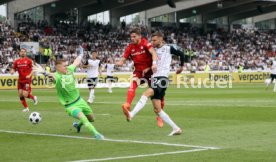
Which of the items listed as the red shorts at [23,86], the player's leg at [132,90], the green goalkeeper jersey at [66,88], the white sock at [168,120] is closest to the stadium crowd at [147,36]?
the red shorts at [23,86]

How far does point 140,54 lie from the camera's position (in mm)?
15578

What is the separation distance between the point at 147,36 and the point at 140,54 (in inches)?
2185

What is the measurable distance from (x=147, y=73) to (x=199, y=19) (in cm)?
7141

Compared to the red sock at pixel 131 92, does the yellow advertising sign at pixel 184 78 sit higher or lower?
lower

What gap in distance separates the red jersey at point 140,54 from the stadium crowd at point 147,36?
3411 cm

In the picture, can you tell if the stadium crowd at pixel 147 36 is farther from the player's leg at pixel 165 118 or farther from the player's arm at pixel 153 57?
the player's leg at pixel 165 118

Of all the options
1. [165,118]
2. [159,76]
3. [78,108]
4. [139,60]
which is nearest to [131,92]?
[139,60]

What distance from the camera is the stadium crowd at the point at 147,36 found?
58.4m

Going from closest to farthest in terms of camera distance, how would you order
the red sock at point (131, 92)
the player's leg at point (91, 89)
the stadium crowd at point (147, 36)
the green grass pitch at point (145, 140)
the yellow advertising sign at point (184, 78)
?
the green grass pitch at point (145, 140) → the red sock at point (131, 92) → the player's leg at point (91, 89) → the yellow advertising sign at point (184, 78) → the stadium crowd at point (147, 36)

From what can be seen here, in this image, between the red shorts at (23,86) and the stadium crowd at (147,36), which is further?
the stadium crowd at (147,36)

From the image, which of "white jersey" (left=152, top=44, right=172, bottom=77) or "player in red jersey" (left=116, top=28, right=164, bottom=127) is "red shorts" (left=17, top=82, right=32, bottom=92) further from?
"white jersey" (left=152, top=44, right=172, bottom=77)

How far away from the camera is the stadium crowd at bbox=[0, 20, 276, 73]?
5836cm

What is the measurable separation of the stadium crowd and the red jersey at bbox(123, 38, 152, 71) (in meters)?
34.1

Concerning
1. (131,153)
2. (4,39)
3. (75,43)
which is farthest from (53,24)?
(131,153)
